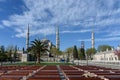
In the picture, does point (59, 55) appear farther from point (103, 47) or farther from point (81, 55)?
point (103, 47)

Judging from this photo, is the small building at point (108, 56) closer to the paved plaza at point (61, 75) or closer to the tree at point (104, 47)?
the tree at point (104, 47)

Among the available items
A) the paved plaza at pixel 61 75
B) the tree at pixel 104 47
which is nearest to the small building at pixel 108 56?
the tree at pixel 104 47

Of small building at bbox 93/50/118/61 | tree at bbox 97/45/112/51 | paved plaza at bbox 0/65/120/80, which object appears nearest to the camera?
paved plaza at bbox 0/65/120/80

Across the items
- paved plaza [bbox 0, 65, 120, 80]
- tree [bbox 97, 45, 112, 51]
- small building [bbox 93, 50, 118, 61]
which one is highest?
tree [bbox 97, 45, 112, 51]

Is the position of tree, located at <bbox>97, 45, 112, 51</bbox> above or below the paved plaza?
above

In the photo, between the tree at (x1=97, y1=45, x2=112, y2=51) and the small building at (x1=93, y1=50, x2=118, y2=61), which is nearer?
the small building at (x1=93, y1=50, x2=118, y2=61)

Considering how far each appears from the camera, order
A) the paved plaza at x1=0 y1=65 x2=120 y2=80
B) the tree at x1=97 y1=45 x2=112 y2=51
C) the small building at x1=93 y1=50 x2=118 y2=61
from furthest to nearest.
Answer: the tree at x1=97 y1=45 x2=112 y2=51 → the small building at x1=93 y1=50 x2=118 y2=61 → the paved plaza at x1=0 y1=65 x2=120 y2=80

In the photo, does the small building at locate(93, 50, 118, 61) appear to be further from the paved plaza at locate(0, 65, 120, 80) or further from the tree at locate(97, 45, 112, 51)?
the paved plaza at locate(0, 65, 120, 80)

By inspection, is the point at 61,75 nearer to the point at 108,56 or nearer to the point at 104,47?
the point at 108,56

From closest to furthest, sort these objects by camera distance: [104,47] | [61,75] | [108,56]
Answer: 1. [61,75]
2. [108,56]
3. [104,47]

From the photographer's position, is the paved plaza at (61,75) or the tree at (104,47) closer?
the paved plaza at (61,75)

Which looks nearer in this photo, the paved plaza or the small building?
the paved plaza

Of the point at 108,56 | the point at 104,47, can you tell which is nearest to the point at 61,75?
the point at 108,56

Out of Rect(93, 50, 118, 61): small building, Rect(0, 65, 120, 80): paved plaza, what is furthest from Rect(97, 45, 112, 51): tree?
Rect(0, 65, 120, 80): paved plaza
